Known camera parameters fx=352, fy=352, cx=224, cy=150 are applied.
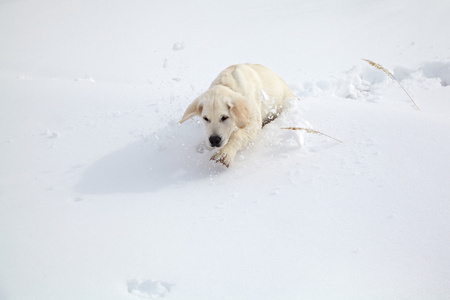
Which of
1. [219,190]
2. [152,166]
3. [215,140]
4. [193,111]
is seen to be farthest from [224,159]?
[152,166]

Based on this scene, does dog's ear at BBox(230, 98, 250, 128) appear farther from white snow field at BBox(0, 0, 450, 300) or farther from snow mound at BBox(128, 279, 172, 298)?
snow mound at BBox(128, 279, 172, 298)

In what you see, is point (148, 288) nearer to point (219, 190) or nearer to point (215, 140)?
point (219, 190)

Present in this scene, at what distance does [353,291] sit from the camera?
5.69ft

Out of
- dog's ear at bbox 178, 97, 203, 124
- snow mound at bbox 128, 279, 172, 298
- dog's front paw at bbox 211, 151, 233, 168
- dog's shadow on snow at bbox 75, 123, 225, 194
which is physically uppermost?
dog's ear at bbox 178, 97, 203, 124

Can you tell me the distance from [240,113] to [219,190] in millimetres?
686

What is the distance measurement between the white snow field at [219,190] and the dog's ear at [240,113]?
0.36 meters

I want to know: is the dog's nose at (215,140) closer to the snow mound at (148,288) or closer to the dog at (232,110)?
the dog at (232,110)

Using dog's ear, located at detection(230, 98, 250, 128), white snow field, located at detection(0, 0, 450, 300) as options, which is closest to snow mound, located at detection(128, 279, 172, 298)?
white snow field, located at detection(0, 0, 450, 300)

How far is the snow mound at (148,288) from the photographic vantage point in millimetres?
1820

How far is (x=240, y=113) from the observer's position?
9.67 ft

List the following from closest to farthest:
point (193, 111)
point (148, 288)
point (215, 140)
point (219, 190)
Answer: point (148, 288) < point (219, 190) < point (215, 140) < point (193, 111)

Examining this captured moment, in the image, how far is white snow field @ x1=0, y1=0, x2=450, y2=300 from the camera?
186cm

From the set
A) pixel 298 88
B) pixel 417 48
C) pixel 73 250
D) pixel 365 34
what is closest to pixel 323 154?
pixel 73 250

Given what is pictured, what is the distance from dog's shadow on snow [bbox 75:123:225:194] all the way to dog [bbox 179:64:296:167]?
0.25 meters
